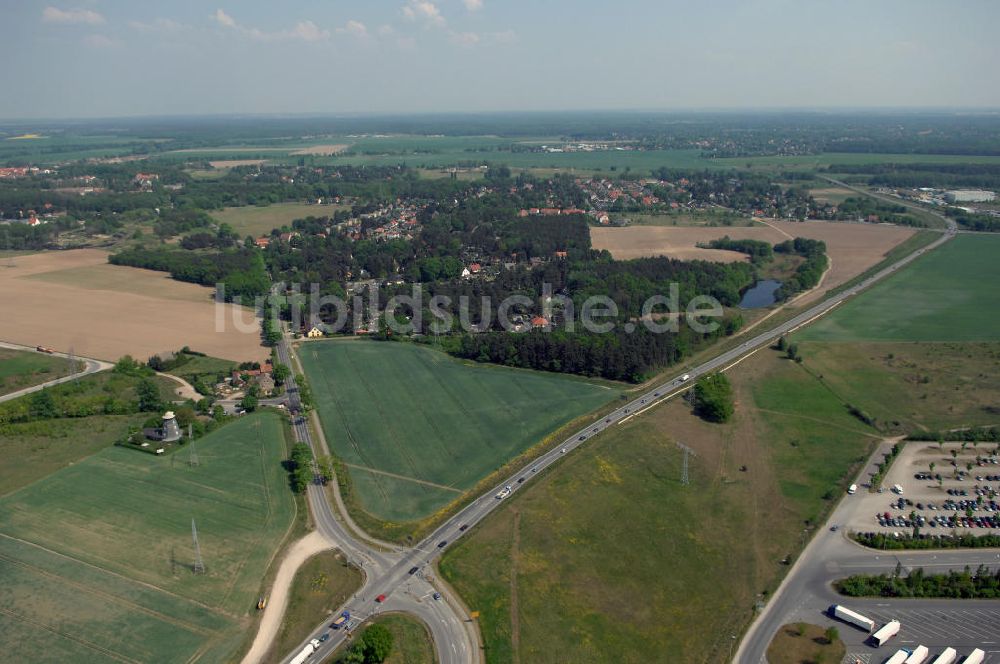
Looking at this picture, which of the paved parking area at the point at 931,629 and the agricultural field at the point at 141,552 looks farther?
the agricultural field at the point at 141,552

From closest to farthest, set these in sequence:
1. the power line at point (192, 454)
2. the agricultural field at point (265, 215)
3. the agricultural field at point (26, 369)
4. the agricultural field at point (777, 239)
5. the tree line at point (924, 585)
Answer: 1. the tree line at point (924, 585)
2. the power line at point (192, 454)
3. the agricultural field at point (26, 369)
4. the agricultural field at point (777, 239)
5. the agricultural field at point (265, 215)

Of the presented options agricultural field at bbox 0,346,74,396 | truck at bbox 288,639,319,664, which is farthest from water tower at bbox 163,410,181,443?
truck at bbox 288,639,319,664

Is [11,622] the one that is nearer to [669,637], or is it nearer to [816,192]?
[669,637]

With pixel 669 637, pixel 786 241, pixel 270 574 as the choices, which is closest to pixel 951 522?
pixel 669 637

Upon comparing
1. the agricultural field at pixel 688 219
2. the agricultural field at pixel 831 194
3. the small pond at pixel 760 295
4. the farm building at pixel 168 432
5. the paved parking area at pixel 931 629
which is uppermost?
the agricultural field at pixel 831 194

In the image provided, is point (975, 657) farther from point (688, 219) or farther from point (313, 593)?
point (688, 219)

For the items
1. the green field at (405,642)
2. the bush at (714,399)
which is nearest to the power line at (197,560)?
the green field at (405,642)

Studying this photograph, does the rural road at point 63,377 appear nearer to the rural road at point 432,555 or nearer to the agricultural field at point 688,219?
the rural road at point 432,555

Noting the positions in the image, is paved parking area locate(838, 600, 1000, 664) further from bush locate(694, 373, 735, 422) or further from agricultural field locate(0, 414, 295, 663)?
agricultural field locate(0, 414, 295, 663)
